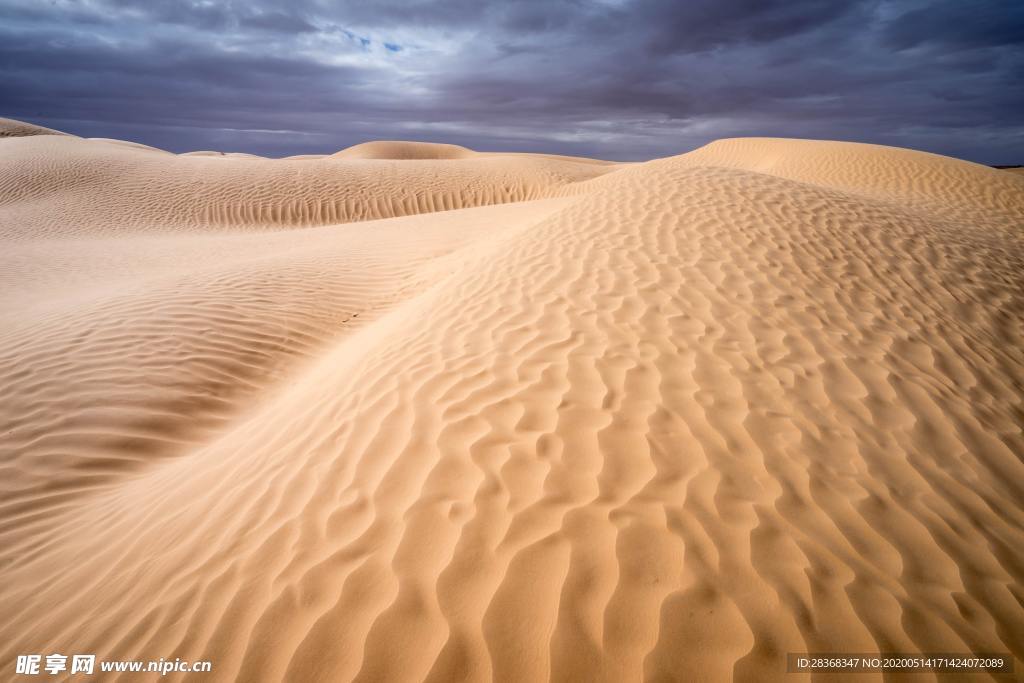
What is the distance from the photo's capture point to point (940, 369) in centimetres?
379

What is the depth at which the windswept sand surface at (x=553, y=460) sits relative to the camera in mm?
1934

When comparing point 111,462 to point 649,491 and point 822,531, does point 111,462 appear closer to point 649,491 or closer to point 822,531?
point 649,491

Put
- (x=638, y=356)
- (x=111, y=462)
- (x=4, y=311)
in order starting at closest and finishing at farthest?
1. (x=638, y=356)
2. (x=111, y=462)
3. (x=4, y=311)

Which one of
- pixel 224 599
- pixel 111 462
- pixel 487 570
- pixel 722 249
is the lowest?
pixel 111 462

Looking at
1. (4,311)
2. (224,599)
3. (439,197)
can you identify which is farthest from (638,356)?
(439,197)

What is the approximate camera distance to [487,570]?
6.90 feet

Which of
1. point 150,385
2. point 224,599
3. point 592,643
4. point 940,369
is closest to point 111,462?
point 150,385

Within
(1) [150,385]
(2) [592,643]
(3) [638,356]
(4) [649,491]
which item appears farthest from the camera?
(1) [150,385]

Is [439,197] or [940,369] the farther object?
[439,197]

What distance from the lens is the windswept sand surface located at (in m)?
1.93

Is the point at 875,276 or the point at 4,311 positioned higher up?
the point at 875,276

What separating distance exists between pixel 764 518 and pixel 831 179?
22851mm

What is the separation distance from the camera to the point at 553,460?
2701mm

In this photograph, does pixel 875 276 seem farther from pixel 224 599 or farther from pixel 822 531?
pixel 224 599
